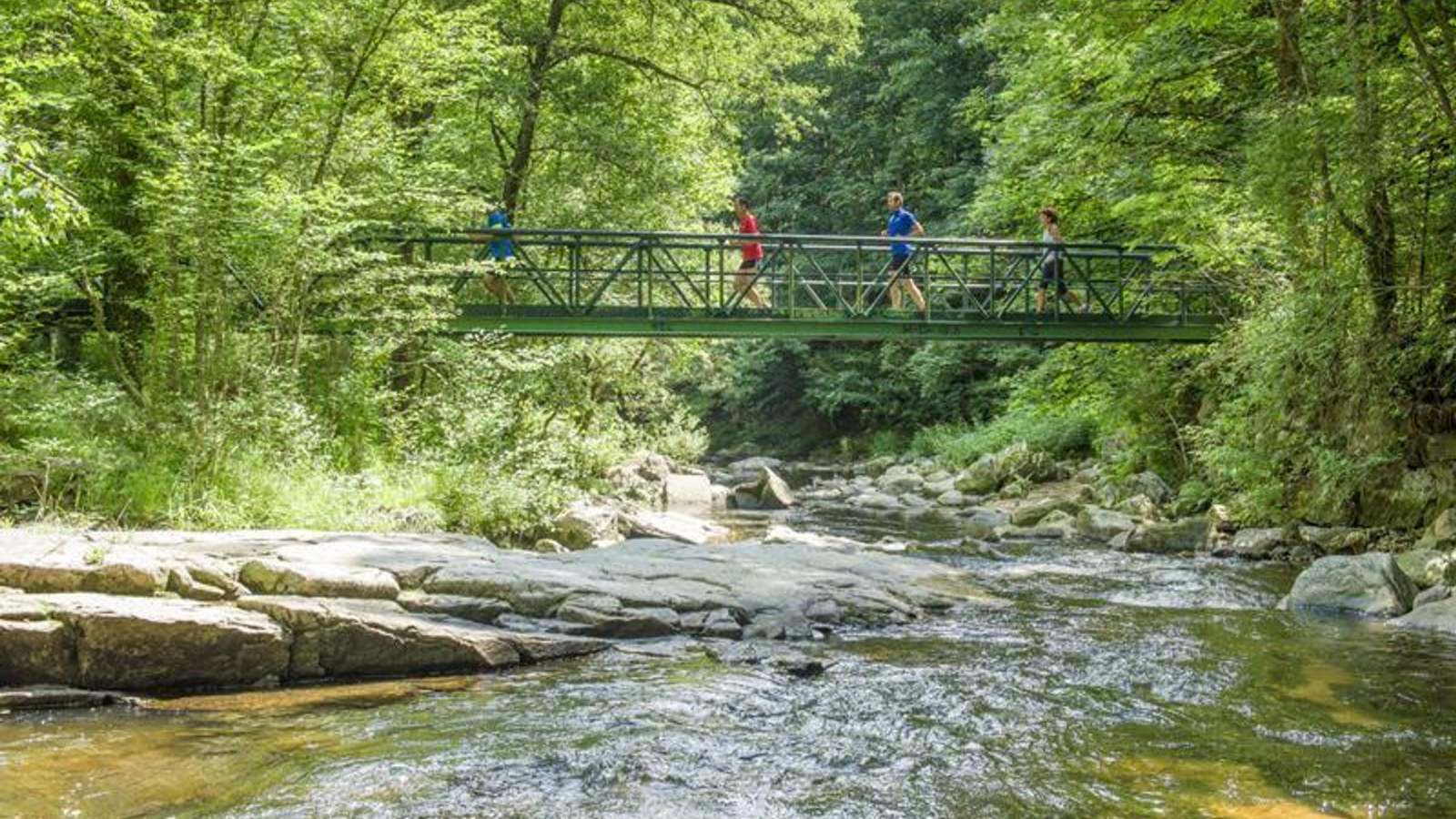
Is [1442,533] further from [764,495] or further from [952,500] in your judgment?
[764,495]

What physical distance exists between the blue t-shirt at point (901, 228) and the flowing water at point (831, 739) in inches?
349

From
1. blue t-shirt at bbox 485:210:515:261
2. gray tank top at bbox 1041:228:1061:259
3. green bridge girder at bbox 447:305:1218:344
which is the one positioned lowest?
green bridge girder at bbox 447:305:1218:344

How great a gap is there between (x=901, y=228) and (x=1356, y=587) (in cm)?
857

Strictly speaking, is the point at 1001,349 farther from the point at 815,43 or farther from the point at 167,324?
the point at 167,324

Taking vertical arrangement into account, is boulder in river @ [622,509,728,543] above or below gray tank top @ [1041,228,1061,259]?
below

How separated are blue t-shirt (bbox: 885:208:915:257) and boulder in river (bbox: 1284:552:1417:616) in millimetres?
7795

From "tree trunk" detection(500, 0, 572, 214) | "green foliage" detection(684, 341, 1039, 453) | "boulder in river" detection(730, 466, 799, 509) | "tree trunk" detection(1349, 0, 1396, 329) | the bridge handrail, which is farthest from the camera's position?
"green foliage" detection(684, 341, 1039, 453)

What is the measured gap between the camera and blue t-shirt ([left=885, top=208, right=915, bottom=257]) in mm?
16125

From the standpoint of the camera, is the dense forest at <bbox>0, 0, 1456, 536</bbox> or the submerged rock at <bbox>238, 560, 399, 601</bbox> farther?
the dense forest at <bbox>0, 0, 1456, 536</bbox>

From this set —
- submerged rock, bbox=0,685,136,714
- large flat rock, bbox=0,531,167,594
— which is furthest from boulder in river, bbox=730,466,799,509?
submerged rock, bbox=0,685,136,714

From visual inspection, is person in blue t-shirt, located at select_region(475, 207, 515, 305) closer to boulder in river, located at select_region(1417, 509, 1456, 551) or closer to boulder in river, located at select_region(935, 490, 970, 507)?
boulder in river, located at select_region(935, 490, 970, 507)

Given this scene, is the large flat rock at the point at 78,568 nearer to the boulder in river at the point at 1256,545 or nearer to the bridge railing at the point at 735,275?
the bridge railing at the point at 735,275

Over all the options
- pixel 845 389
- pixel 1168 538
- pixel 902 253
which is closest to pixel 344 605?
pixel 1168 538

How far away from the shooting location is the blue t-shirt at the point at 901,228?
52.9ft
